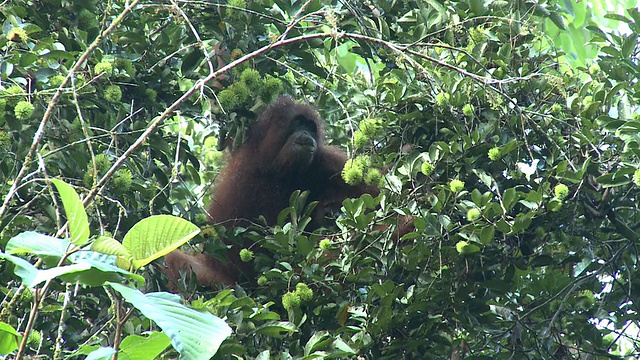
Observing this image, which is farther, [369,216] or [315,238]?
[315,238]

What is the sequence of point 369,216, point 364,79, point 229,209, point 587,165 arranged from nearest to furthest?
point 587,165
point 369,216
point 364,79
point 229,209

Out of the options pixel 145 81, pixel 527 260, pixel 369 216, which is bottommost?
pixel 527 260

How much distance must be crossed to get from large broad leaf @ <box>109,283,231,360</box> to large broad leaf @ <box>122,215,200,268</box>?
0.12m

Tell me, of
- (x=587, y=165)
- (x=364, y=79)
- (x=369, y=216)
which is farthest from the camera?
(x=364, y=79)

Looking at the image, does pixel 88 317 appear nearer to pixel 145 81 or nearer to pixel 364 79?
pixel 145 81

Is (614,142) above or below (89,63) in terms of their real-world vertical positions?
below

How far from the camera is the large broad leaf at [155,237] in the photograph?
5.14 feet

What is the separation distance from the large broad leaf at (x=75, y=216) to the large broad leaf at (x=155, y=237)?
4.6 inches

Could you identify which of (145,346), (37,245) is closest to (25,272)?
(37,245)

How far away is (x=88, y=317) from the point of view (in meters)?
3.00

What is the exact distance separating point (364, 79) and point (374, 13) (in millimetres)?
376

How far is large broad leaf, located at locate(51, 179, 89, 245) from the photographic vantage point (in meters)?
1.47

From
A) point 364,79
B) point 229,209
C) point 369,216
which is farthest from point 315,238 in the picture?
point 229,209

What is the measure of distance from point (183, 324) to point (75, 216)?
308 mm
